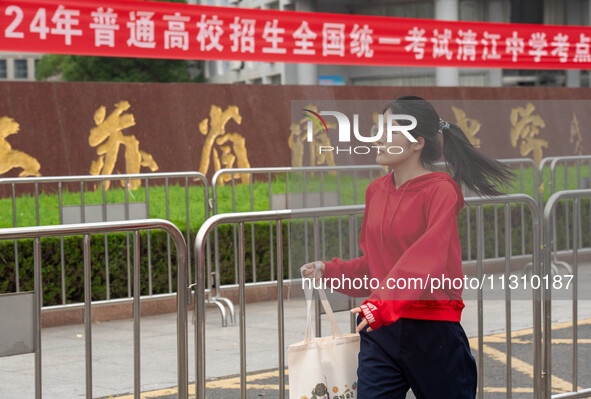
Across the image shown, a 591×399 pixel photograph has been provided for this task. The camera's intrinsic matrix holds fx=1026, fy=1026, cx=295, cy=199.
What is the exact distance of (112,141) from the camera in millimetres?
10586

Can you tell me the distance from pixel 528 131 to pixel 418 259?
1000 centimetres

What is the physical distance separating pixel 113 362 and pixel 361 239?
3117 mm

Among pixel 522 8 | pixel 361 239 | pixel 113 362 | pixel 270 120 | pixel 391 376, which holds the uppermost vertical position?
pixel 522 8

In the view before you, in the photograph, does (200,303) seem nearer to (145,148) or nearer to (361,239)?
(361,239)

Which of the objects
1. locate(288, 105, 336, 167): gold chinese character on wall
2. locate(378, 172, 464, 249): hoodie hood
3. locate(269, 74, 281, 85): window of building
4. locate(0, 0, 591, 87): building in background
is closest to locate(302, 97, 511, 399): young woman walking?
locate(378, 172, 464, 249): hoodie hood

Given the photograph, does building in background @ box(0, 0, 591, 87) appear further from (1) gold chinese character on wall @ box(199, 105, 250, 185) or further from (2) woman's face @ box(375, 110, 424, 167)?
(2) woman's face @ box(375, 110, 424, 167)

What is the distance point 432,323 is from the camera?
3385 mm

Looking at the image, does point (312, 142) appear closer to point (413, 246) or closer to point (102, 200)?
point (413, 246)

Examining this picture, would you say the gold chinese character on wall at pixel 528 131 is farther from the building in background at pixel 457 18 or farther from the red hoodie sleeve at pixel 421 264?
the building in background at pixel 457 18

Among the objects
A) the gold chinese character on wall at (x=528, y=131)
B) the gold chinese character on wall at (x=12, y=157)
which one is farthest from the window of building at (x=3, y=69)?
the gold chinese character on wall at (x=12, y=157)

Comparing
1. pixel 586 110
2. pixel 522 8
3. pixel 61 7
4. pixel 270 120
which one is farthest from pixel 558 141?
pixel 522 8

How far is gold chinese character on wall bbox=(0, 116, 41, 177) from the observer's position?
32.4 ft

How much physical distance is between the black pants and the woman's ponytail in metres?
0.50

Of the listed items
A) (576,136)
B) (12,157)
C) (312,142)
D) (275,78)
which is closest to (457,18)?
(275,78)
